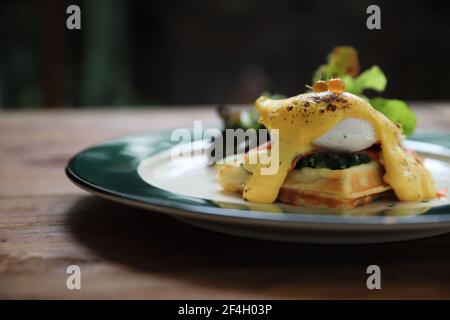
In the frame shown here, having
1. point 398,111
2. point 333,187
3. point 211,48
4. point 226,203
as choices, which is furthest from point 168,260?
point 211,48

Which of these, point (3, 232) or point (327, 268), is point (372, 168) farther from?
point (3, 232)

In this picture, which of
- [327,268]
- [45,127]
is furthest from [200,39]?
[327,268]

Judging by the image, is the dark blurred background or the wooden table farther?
the dark blurred background

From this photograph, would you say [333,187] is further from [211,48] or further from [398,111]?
[211,48]

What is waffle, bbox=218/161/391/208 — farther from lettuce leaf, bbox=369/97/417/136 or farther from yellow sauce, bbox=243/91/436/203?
lettuce leaf, bbox=369/97/417/136

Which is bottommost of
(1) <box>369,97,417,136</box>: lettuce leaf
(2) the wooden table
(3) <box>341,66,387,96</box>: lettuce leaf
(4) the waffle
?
(2) the wooden table

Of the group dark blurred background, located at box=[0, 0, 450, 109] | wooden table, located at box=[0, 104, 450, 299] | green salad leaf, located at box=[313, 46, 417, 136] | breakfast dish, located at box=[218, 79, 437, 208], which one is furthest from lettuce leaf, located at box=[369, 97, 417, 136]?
dark blurred background, located at box=[0, 0, 450, 109]

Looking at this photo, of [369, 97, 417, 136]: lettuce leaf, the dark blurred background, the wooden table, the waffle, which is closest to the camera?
the wooden table

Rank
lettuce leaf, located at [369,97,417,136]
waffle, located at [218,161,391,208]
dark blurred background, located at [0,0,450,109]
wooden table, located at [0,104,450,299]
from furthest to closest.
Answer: dark blurred background, located at [0,0,450,109] → lettuce leaf, located at [369,97,417,136] → waffle, located at [218,161,391,208] → wooden table, located at [0,104,450,299]
